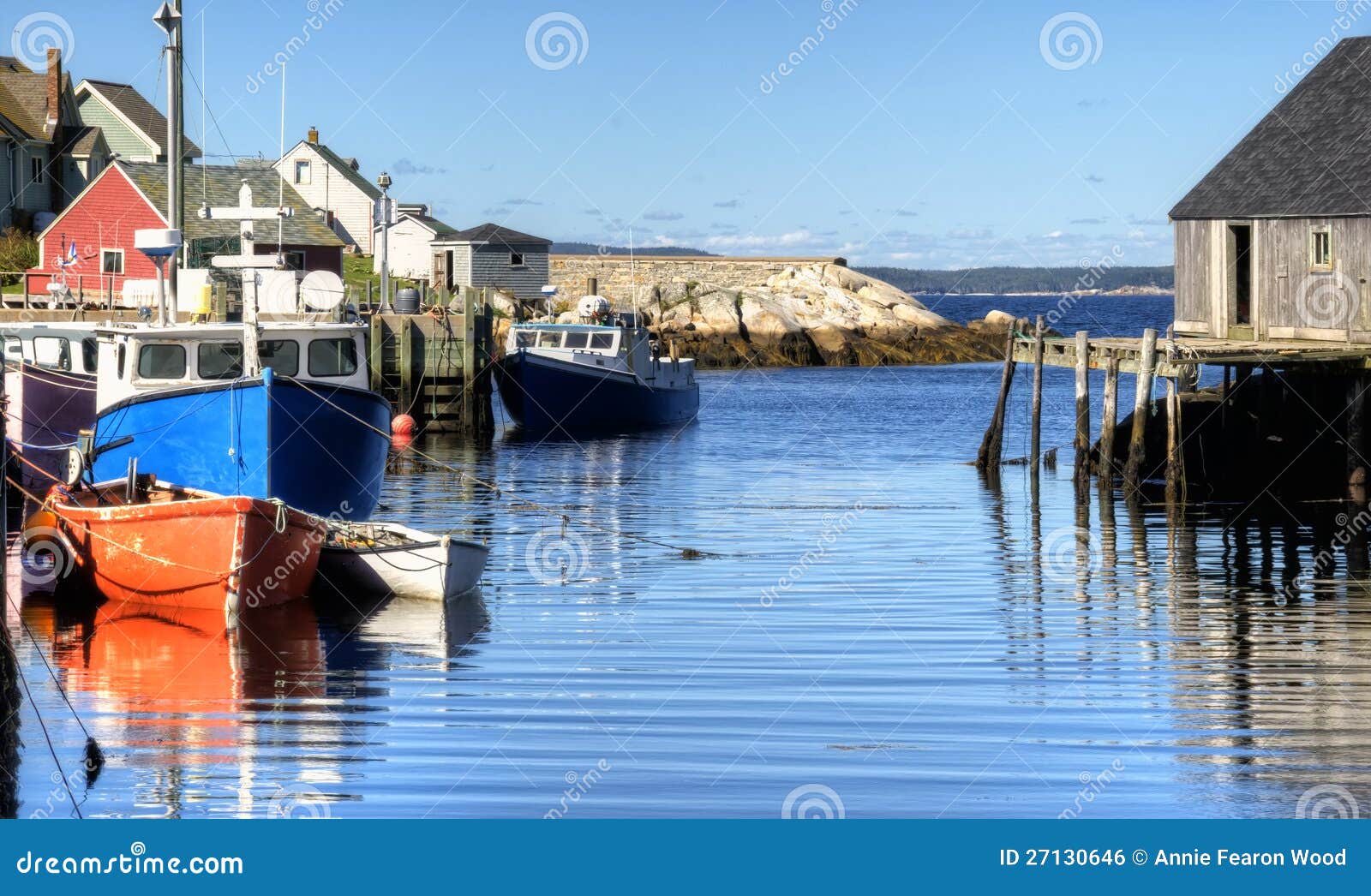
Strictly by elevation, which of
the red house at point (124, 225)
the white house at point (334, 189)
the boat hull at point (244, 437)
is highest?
the white house at point (334, 189)

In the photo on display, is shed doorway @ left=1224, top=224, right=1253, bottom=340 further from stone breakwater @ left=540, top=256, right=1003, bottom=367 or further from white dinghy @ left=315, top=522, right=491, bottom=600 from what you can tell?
stone breakwater @ left=540, top=256, right=1003, bottom=367

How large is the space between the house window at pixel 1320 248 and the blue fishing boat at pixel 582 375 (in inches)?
837

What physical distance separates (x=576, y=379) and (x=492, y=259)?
2873cm

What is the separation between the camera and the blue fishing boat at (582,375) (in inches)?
1700

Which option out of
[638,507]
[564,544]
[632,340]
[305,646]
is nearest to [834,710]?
[305,646]

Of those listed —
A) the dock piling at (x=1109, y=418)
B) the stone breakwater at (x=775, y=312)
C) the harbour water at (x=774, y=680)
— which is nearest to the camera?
the harbour water at (x=774, y=680)

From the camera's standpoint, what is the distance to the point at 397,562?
17.9 m

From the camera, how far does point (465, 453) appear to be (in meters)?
38.1

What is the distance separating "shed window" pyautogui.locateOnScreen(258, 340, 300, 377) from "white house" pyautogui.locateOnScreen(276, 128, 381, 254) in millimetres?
59938

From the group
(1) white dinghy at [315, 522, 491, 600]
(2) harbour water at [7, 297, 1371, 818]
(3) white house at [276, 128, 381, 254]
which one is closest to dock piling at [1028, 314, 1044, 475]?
(2) harbour water at [7, 297, 1371, 818]

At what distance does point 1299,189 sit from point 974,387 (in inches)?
1520

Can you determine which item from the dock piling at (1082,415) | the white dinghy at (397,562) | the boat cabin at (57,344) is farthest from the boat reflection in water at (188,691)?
the dock piling at (1082,415)

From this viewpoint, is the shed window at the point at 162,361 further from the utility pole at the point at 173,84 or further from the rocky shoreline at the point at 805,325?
the rocky shoreline at the point at 805,325

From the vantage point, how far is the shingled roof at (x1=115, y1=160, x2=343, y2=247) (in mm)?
53531
